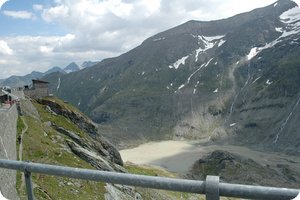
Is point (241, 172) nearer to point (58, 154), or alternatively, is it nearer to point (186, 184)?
point (58, 154)

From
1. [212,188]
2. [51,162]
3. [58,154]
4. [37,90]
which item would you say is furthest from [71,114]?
[212,188]

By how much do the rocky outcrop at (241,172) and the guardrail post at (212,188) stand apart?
132025 mm

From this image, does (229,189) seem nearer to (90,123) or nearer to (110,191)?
(110,191)

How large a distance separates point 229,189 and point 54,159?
150 feet

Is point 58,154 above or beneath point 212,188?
beneath

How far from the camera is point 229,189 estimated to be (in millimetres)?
4562

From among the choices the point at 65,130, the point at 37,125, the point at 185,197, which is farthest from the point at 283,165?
the point at 37,125

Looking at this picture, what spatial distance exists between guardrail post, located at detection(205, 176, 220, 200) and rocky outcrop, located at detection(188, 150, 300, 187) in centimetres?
13202

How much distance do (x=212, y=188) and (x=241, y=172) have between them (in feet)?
478

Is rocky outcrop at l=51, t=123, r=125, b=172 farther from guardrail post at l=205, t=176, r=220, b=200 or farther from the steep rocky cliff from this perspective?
guardrail post at l=205, t=176, r=220, b=200

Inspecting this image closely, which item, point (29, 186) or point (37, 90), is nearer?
point (29, 186)

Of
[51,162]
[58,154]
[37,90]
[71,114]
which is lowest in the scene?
[58,154]

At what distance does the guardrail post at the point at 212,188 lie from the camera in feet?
15.1

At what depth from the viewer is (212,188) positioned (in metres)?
4.63
